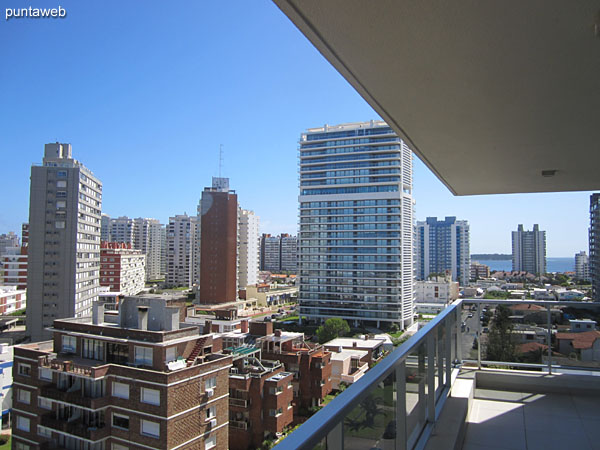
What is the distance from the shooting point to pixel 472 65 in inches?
55.5

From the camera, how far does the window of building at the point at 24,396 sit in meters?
13.8

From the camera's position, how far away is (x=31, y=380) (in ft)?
44.9

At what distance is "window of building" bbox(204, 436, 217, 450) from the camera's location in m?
12.2

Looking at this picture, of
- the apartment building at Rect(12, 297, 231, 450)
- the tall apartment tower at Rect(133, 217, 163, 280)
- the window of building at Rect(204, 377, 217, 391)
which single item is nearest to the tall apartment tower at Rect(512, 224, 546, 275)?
the tall apartment tower at Rect(133, 217, 163, 280)

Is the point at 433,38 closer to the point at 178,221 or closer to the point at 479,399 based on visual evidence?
the point at 479,399

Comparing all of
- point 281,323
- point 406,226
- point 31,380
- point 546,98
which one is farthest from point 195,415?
point 406,226

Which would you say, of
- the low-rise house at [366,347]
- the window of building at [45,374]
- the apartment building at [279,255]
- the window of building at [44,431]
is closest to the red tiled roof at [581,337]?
the window of building at [45,374]

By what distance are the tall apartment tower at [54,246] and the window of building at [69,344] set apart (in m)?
17.2

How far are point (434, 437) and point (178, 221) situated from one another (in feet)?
215

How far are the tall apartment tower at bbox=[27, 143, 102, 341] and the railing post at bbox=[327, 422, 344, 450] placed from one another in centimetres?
3305

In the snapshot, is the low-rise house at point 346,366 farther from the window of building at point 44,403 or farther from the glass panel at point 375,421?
the glass panel at point 375,421

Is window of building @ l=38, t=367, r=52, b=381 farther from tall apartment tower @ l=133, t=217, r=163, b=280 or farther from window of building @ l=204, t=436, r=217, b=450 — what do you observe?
tall apartment tower @ l=133, t=217, r=163, b=280

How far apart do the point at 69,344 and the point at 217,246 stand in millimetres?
31823

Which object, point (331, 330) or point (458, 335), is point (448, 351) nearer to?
point (458, 335)
